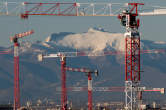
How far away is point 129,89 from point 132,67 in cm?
610

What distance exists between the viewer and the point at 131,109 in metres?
182

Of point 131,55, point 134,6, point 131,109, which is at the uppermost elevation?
point 134,6

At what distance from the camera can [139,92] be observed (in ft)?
603

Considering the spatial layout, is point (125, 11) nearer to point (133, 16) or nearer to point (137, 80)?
point (133, 16)

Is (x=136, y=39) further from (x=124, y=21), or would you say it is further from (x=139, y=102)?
(x=139, y=102)

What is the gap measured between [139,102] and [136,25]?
66.0 ft

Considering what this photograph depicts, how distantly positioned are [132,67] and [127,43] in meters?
6.21

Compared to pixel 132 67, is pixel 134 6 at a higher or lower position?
higher

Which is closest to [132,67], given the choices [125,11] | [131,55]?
[131,55]

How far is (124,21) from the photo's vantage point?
605 ft

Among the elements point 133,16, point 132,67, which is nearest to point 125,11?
point 133,16

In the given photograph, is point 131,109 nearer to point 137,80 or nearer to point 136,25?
point 137,80

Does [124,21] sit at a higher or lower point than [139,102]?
higher

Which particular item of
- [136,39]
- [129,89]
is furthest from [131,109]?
[136,39]
